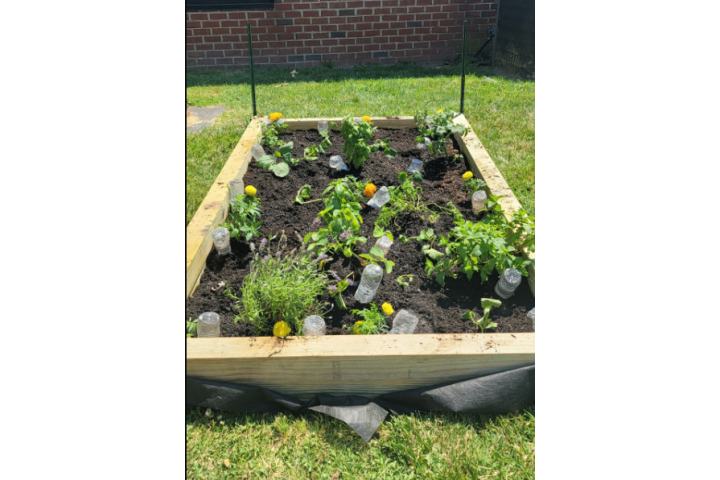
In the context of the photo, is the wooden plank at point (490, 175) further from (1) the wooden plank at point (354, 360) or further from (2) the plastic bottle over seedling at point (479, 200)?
(1) the wooden plank at point (354, 360)

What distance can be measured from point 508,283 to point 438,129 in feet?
5.67

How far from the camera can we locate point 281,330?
1874 mm

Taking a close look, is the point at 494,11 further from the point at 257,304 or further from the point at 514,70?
the point at 257,304

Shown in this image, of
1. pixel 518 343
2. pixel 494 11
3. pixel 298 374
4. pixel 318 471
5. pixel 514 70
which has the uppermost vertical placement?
pixel 494 11

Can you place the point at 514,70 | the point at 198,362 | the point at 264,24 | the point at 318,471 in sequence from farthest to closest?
the point at 264,24 < the point at 514,70 < the point at 198,362 < the point at 318,471

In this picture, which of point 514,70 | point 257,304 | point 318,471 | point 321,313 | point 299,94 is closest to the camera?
point 318,471

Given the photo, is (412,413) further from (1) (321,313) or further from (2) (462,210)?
(2) (462,210)

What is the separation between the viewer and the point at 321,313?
2125 mm

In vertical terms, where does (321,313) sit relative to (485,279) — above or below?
below

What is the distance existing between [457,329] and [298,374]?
712 millimetres

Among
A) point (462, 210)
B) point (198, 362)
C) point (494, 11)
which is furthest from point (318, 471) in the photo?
point (494, 11)

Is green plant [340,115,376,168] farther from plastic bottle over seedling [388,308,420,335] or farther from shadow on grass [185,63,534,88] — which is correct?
shadow on grass [185,63,534,88]

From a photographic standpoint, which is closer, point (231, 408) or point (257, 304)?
point (231, 408)

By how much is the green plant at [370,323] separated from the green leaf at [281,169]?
59.3 inches
